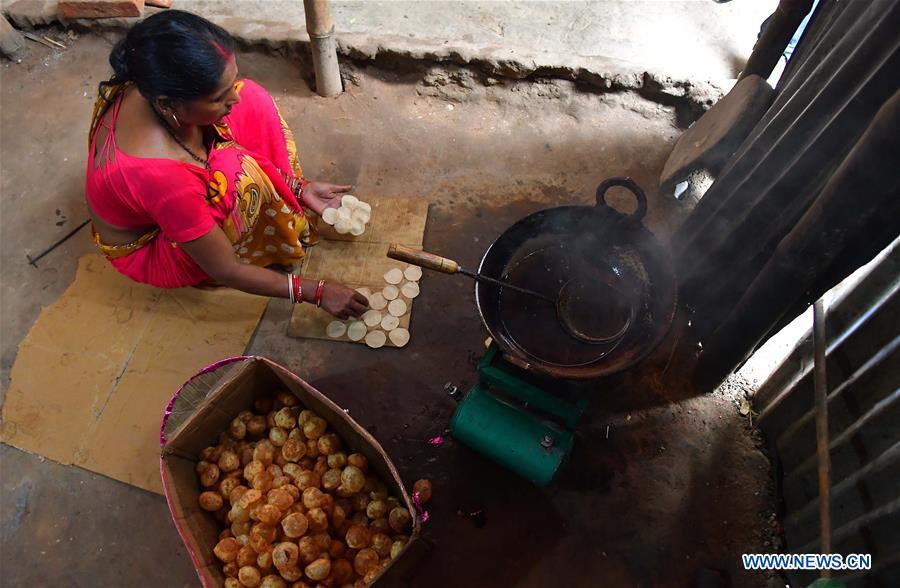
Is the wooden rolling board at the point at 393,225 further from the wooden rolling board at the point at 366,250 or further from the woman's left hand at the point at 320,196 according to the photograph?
the woman's left hand at the point at 320,196

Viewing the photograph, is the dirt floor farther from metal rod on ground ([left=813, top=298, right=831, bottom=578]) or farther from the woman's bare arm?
metal rod on ground ([left=813, top=298, right=831, bottom=578])

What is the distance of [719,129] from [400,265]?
6.04ft

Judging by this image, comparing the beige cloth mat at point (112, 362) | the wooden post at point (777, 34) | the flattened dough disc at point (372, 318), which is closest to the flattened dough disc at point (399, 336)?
the flattened dough disc at point (372, 318)

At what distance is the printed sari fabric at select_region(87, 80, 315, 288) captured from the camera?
222 cm

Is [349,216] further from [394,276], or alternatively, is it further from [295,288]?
[295,288]

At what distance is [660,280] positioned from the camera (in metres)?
2.10

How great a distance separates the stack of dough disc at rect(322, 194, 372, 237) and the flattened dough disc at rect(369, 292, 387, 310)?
0.44 meters

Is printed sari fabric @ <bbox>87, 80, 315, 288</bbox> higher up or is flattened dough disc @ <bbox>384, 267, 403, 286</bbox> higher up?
printed sari fabric @ <bbox>87, 80, 315, 288</bbox>

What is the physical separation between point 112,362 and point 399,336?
1576 millimetres

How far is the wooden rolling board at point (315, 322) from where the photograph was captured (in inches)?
119

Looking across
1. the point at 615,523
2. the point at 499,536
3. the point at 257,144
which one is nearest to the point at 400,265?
the point at 257,144

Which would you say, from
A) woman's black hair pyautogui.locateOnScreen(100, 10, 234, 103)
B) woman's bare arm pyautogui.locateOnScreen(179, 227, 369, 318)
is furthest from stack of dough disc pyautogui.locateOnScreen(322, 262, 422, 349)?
woman's black hair pyautogui.locateOnScreen(100, 10, 234, 103)

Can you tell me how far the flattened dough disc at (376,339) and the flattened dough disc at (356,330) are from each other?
4cm

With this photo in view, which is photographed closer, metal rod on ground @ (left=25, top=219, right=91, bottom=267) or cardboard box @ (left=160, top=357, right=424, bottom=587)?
cardboard box @ (left=160, top=357, right=424, bottom=587)
